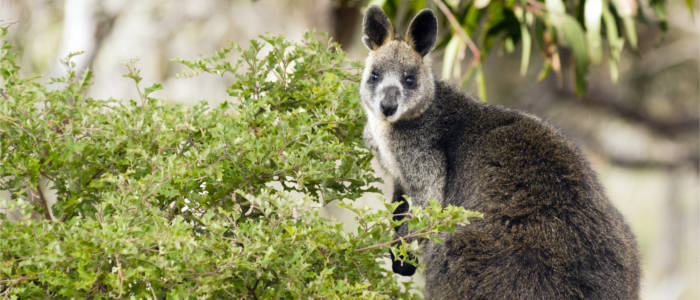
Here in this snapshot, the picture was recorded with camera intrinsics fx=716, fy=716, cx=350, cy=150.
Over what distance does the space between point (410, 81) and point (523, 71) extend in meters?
2.52

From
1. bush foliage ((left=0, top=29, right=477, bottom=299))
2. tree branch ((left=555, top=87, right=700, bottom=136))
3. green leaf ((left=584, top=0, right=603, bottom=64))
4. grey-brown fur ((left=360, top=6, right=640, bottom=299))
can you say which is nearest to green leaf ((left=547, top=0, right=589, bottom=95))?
green leaf ((left=584, top=0, right=603, bottom=64))

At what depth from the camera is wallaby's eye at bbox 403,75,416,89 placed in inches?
134

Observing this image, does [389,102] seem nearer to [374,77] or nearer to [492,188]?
[374,77]

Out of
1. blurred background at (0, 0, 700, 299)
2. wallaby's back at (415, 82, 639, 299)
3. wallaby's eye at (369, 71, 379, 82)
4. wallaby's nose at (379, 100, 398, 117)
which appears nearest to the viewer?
wallaby's back at (415, 82, 639, 299)

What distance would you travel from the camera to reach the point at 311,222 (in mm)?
2152

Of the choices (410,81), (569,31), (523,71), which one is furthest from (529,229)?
(523,71)

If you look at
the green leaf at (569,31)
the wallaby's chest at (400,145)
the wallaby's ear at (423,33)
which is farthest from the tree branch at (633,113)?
the wallaby's chest at (400,145)

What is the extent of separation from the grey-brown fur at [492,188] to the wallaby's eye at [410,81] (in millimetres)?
20

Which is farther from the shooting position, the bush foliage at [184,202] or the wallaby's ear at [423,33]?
the wallaby's ear at [423,33]

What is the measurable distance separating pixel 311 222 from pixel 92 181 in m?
0.73

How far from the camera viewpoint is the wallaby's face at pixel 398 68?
3299 mm

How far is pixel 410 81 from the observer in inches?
134

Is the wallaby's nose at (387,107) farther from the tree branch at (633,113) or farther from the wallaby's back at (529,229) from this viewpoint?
the tree branch at (633,113)

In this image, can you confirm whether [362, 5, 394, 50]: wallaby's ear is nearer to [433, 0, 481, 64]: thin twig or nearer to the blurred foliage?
[433, 0, 481, 64]: thin twig
